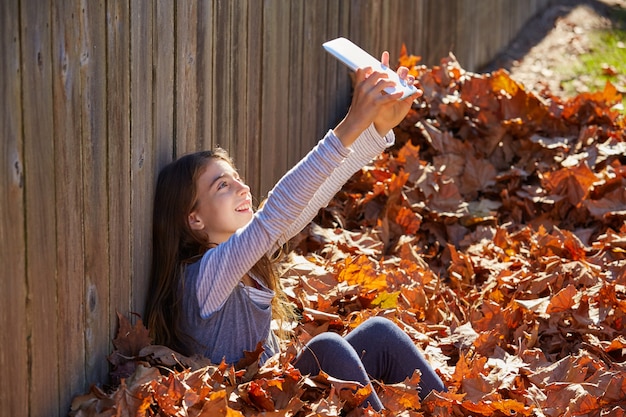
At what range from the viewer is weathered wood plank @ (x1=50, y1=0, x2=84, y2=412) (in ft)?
8.75

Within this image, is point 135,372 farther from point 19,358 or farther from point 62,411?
point 19,358

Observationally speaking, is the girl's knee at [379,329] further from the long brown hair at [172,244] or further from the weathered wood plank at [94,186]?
the weathered wood plank at [94,186]

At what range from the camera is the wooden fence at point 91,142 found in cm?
251

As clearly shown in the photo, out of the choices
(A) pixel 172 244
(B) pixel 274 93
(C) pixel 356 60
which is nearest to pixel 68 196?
(A) pixel 172 244

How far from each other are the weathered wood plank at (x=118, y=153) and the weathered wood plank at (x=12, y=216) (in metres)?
0.48

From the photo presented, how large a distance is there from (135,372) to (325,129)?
2873 millimetres

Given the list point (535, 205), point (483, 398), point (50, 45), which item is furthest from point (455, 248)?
point (50, 45)

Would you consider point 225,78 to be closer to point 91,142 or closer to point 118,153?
point 118,153

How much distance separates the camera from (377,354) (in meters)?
3.38

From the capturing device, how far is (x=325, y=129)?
218 inches

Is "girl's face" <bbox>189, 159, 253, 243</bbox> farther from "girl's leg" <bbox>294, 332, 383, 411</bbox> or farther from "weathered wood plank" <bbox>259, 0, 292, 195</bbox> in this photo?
"weathered wood plank" <bbox>259, 0, 292, 195</bbox>

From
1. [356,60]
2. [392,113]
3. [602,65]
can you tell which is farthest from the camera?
[602,65]

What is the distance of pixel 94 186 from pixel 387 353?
1143 millimetres

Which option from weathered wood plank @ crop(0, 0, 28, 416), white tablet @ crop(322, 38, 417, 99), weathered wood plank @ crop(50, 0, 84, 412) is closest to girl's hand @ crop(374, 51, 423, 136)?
white tablet @ crop(322, 38, 417, 99)
